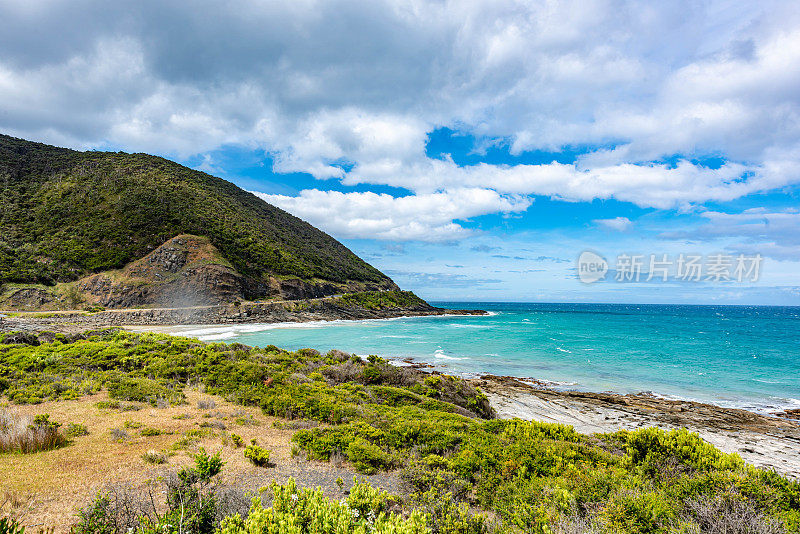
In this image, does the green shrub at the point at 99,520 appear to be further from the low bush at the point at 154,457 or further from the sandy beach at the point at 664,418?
the sandy beach at the point at 664,418

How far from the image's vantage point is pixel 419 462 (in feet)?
21.5

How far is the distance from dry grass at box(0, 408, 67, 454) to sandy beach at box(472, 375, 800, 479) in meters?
14.1

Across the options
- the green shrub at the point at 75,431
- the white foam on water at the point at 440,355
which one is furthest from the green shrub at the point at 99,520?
the white foam on water at the point at 440,355

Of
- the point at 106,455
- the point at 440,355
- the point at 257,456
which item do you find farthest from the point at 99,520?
the point at 440,355

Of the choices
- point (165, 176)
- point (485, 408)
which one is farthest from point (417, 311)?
point (485, 408)

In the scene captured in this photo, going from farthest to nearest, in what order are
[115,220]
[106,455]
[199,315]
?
1. [115,220]
2. [199,315]
3. [106,455]

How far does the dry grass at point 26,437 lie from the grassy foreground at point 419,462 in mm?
261

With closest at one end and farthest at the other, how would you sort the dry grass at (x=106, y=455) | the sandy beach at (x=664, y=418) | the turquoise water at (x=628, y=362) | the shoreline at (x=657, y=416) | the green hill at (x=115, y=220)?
the dry grass at (x=106, y=455), the sandy beach at (x=664, y=418), the shoreline at (x=657, y=416), the turquoise water at (x=628, y=362), the green hill at (x=115, y=220)

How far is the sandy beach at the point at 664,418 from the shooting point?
11828 mm

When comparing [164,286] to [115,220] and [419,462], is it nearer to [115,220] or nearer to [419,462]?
[115,220]

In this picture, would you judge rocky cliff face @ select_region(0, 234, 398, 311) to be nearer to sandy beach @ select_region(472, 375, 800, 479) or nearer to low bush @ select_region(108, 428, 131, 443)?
sandy beach @ select_region(472, 375, 800, 479)

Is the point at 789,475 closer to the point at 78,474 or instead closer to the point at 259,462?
the point at 259,462

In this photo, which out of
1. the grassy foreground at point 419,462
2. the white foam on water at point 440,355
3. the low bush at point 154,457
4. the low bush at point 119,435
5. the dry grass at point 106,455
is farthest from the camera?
the white foam on water at point 440,355

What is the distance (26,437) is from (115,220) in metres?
76.4
